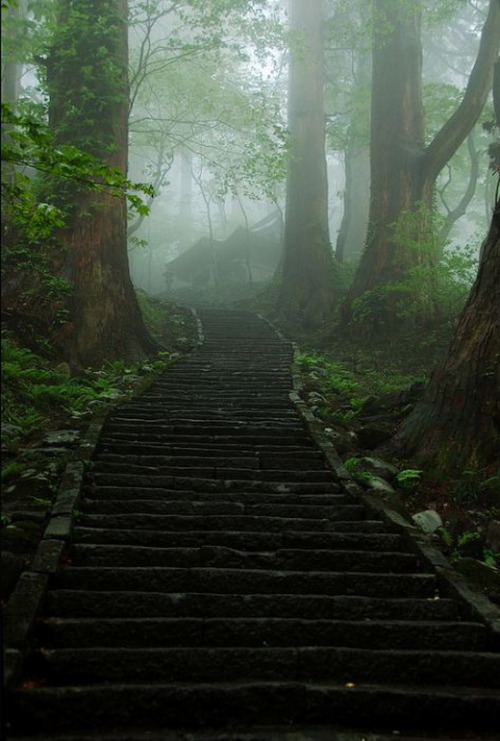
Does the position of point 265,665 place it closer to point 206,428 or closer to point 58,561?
point 58,561

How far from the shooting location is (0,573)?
398 cm

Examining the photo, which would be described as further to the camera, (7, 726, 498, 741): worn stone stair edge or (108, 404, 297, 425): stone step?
(108, 404, 297, 425): stone step

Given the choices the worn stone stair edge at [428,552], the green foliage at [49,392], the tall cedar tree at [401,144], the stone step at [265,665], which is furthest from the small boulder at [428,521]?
the tall cedar tree at [401,144]

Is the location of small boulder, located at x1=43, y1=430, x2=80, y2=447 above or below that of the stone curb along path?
above

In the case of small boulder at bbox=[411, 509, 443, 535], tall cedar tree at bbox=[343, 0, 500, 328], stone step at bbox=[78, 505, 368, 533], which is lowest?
small boulder at bbox=[411, 509, 443, 535]

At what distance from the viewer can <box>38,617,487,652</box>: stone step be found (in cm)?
379

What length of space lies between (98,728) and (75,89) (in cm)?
1050

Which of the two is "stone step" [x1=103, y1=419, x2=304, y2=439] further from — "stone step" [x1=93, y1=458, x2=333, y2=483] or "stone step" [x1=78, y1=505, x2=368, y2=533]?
"stone step" [x1=78, y1=505, x2=368, y2=533]

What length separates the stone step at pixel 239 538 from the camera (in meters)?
4.89

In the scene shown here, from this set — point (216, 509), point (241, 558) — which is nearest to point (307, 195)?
point (216, 509)

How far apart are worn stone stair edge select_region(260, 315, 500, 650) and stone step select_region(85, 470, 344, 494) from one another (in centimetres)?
38

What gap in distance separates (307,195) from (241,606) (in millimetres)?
17189

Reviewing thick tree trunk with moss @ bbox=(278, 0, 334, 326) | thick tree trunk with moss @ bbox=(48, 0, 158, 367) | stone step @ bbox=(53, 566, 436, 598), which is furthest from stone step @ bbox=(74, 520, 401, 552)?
thick tree trunk with moss @ bbox=(278, 0, 334, 326)

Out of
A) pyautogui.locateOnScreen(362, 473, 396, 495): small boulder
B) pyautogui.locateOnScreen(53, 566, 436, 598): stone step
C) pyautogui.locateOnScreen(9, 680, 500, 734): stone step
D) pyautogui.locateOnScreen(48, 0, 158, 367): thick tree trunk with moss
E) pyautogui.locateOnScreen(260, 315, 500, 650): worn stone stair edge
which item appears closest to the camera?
pyautogui.locateOnScreen(9, 680, 500, 734): stone step
